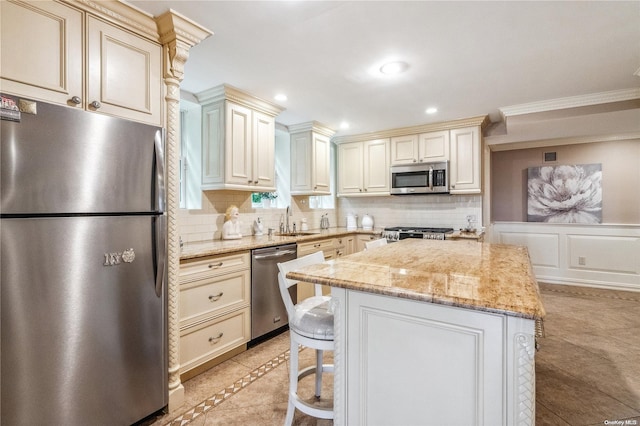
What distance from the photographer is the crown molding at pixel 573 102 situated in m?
2.99

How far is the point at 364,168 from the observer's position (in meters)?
4.72

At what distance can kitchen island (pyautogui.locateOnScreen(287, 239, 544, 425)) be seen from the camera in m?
1.06

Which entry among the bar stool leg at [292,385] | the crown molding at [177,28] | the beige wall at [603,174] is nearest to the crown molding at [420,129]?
the beige wall at [603,174]

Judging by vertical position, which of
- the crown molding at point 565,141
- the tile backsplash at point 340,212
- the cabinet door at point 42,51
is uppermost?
the crown molding at point 565,141

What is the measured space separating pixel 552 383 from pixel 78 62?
3.47m

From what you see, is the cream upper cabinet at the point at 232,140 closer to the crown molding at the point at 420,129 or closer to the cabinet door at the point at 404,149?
the crown molding at the point at 420,129

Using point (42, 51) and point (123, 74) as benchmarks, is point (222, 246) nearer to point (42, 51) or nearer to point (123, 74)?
point (123, 74)

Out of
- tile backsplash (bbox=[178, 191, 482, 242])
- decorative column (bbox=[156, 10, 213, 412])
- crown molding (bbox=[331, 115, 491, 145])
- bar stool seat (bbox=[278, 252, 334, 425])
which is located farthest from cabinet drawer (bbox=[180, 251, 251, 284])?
crown molding (bbox=[331, 115, 491, 145])

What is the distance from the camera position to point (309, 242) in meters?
3.38

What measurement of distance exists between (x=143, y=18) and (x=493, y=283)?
7.51 feet

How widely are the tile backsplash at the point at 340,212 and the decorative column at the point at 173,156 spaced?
104 centimetres

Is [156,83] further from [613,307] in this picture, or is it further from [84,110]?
[613,307]

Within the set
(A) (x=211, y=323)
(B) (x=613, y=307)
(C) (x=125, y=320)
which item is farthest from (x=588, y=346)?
(C) (x=125, y=320)

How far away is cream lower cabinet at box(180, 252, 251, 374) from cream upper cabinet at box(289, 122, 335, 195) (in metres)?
1.72
